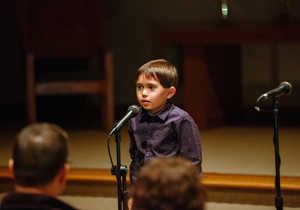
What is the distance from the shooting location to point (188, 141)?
1922 mm

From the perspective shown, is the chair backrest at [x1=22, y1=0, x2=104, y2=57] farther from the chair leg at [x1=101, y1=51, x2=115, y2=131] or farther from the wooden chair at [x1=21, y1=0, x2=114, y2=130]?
the chair leg at [x1=101, y1=51, x2=115, y2=131]

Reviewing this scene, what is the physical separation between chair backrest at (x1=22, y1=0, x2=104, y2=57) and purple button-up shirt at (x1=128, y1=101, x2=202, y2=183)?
109 inches

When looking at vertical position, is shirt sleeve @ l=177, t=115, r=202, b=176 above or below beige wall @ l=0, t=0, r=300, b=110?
below

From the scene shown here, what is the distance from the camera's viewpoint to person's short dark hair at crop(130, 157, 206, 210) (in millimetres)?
939

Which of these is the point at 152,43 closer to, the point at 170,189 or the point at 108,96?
the point at 108,96

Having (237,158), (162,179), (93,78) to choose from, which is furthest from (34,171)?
(93,78)

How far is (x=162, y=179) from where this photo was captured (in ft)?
3.09

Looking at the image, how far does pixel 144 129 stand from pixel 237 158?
1.60 meters

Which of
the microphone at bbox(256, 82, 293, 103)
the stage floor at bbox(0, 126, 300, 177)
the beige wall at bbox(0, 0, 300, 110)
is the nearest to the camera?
the microphone at bbox(256, 82, 293, 103)

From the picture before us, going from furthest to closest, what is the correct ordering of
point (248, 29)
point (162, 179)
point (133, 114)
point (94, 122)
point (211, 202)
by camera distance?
point (94, 122), point (248, 29), point (211, 202), point (133, 114), point (162, 179)

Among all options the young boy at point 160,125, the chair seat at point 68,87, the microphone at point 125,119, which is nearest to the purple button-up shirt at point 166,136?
the young boy at point 160,125

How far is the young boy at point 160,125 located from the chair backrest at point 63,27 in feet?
9.03

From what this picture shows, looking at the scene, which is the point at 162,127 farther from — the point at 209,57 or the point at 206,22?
the point at 206,22

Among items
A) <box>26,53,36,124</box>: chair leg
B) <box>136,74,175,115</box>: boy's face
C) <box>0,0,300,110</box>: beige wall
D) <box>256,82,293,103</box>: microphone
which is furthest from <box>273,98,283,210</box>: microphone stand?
<box>0,0,300,110</box>: beige wall
